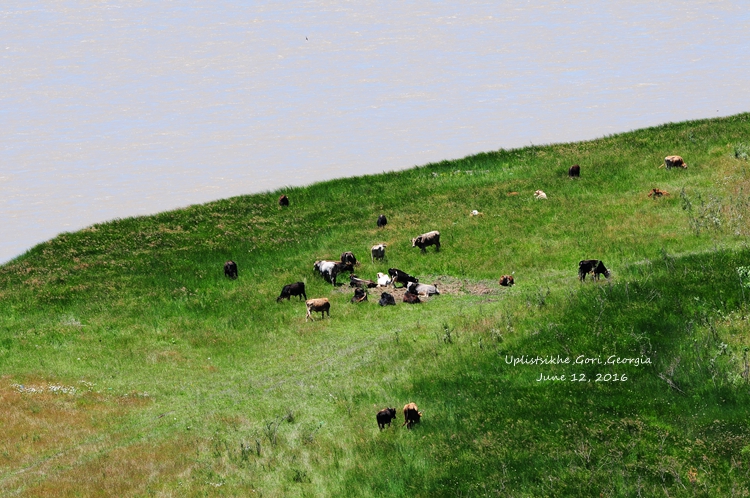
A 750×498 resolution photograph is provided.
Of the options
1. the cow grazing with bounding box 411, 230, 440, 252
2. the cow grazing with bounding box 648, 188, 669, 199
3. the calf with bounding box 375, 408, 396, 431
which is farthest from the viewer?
the cow grazing with bounding box 648, 188, 669, 199

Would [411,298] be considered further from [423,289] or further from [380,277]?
[380,277]

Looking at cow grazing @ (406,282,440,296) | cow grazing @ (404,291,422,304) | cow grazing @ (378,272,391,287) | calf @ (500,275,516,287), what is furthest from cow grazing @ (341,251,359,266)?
calf @ (500,275,516,287)

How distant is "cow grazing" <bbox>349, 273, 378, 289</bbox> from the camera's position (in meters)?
41.9

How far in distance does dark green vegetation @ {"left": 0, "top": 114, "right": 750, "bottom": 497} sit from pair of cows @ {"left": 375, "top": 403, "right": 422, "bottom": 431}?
34 cm

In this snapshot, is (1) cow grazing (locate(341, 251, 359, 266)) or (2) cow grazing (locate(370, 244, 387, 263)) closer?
(1) cow grazing (locate(341, 251, 359, 266))

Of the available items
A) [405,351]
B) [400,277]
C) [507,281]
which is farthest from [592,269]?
[405,351]

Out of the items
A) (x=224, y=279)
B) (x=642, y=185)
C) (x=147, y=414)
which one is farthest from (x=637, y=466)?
(x=642, y=185)

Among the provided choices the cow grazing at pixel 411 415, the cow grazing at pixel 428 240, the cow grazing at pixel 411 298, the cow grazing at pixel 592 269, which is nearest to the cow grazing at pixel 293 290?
the cow grazing at pixel 411 298

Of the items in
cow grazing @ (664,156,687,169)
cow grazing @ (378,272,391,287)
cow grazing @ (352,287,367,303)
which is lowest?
cow grazing @ (352,287,367,303)

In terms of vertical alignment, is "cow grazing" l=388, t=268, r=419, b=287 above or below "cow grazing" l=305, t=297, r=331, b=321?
above

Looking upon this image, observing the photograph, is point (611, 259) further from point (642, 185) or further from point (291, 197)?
point (291, 197)

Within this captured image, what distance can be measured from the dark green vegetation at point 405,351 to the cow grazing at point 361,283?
3.43ft

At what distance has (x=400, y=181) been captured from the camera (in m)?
61.9

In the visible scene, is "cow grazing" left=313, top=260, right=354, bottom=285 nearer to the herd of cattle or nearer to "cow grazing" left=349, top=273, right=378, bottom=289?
the herd of cattle
